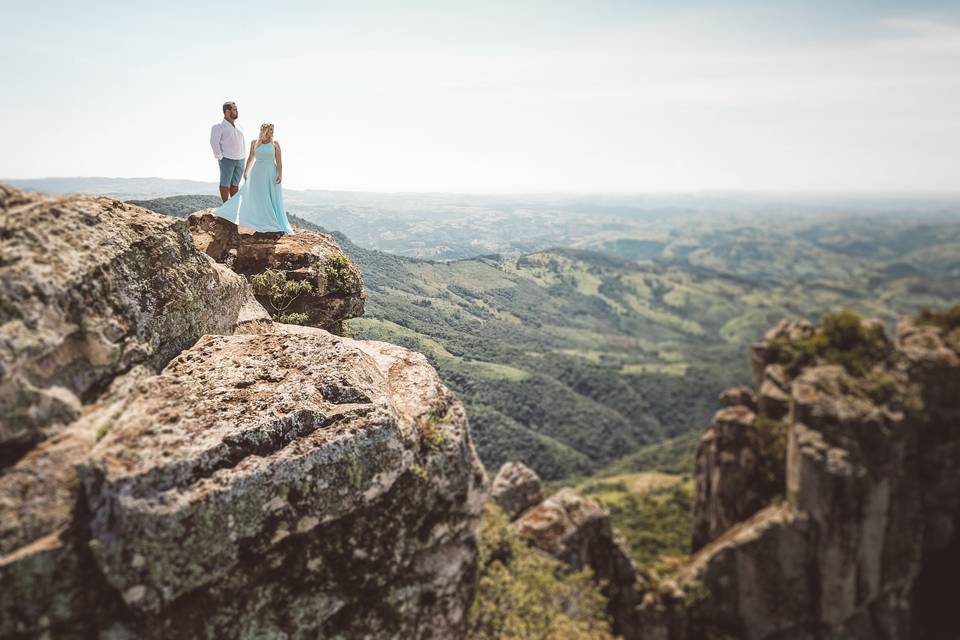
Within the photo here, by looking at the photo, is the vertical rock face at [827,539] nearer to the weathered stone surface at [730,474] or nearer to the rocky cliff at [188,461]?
the weathered stone surface at [730,474]

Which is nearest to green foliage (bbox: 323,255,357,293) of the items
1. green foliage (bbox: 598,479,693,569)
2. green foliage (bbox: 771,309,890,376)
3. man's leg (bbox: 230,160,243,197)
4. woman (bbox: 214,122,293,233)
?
woman (bbox: 214,122,293,233)

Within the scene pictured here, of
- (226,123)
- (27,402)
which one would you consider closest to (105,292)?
(27,402)

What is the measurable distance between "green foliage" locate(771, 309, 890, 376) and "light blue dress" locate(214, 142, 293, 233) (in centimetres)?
4170

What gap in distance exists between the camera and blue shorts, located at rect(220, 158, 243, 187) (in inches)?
572

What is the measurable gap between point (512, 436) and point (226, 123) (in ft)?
134

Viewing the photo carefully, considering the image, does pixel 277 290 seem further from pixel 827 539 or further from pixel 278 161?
pixel 827 539

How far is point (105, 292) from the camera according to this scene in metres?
7.02

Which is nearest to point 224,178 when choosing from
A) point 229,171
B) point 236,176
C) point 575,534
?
point 229,171

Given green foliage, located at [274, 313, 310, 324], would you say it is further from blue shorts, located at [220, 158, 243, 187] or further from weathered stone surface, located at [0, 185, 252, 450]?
blue shorts, located at [220, 158, 243, 187]

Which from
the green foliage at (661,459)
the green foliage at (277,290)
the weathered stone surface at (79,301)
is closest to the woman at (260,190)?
the green foliage at (277,290)

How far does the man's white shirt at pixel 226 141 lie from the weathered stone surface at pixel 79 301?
6291mm

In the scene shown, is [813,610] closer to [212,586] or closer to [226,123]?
[212,586]

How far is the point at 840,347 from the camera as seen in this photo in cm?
4225

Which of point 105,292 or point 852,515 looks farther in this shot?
point 852,515
